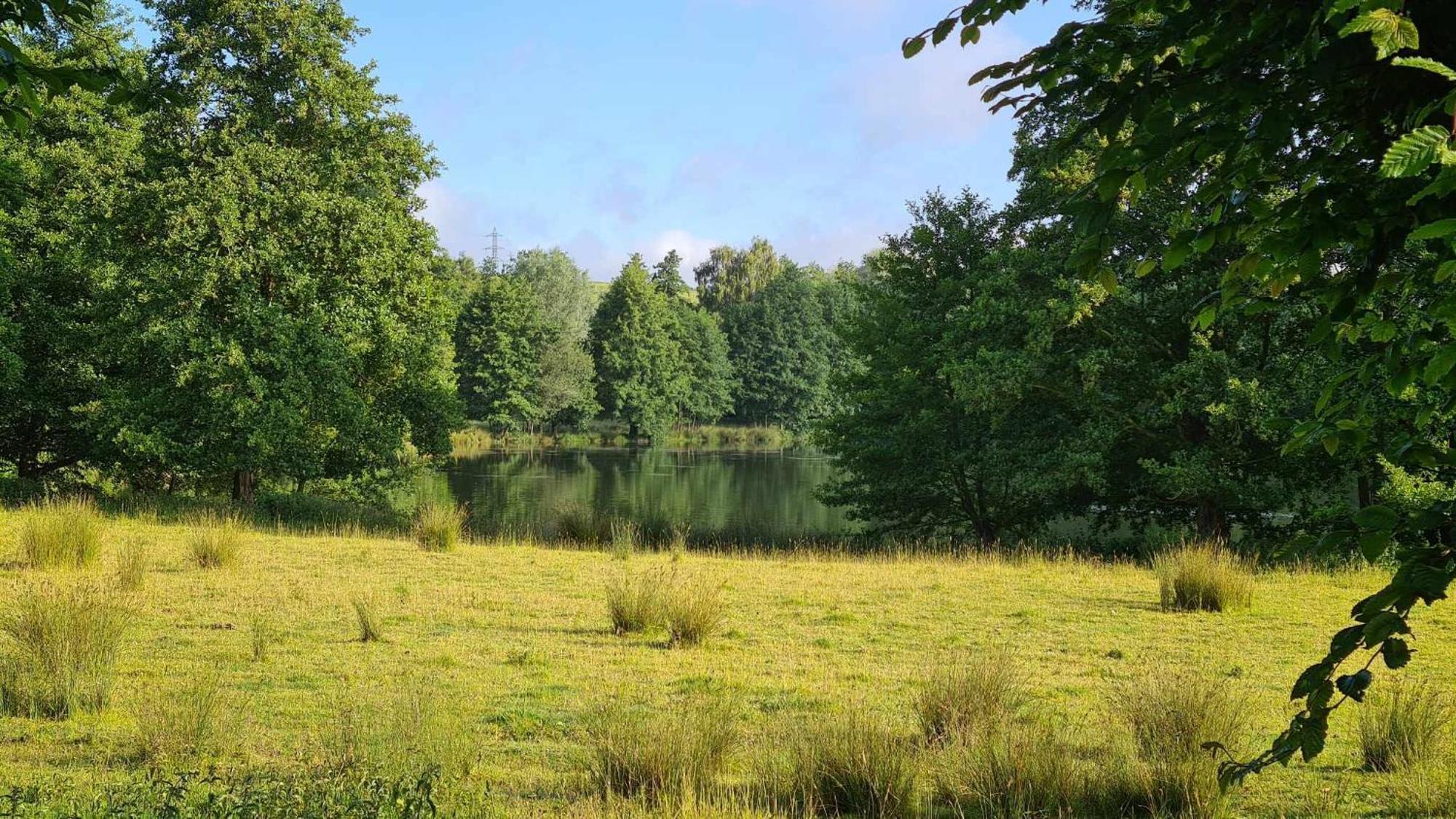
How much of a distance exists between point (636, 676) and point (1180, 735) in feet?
12.1

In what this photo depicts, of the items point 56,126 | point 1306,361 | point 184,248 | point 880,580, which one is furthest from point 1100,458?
point 56,126

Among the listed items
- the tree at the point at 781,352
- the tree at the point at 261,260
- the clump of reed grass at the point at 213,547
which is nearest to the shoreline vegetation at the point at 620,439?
the tree at the point at 781,352

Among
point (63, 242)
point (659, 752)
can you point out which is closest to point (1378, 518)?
point (659, 752)

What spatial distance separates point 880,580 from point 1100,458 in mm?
5981

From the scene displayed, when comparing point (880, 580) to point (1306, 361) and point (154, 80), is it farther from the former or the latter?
point (154, 80)

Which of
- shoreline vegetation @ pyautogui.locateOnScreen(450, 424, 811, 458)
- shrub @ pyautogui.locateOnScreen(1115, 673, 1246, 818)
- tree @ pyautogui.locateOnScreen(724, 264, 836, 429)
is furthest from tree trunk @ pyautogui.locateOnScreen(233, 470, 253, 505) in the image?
tree @ pyautogui.locateOnScreen(724, 264, 836, 429)

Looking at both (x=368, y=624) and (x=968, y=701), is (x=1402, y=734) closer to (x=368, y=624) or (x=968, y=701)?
(x=968, y=701)

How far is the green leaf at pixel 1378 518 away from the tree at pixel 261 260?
18.8m

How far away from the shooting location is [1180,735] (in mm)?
4625

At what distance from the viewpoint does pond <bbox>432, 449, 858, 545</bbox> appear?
22.2 metres

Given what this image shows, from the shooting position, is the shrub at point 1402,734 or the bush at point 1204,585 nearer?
the shrub at point 1402,734

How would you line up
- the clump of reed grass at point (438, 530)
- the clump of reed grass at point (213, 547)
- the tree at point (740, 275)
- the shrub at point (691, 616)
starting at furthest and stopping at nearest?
the tree at point (740, 275) → the clump of reed grass at point (438, 530) → the clump of reed grass at point (213, 547) → the shrub at point (691, 616)

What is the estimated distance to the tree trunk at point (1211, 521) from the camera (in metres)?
17.0

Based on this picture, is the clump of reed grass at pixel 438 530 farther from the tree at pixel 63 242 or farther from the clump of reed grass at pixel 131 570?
the tree at pixel 63 242
